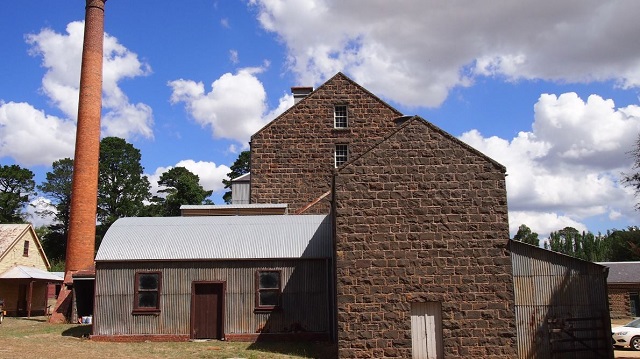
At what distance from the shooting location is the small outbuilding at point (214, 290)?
20.6m

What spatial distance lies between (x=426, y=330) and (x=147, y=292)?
10.8 meters

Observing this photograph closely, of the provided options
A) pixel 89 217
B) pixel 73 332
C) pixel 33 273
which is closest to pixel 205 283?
pixel 73 332

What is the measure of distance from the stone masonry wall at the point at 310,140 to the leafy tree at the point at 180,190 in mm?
34096

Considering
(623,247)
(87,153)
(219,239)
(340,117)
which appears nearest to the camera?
(219,239)

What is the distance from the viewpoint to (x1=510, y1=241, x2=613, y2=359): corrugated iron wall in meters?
16.0

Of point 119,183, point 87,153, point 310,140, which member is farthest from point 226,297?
point 119,183

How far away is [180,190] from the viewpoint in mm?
61594

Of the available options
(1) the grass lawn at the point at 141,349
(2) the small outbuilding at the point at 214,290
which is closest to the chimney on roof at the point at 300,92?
(2) the small outbuilding at the point at 214,290

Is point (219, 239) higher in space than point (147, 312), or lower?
higher

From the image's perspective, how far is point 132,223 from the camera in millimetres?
23156

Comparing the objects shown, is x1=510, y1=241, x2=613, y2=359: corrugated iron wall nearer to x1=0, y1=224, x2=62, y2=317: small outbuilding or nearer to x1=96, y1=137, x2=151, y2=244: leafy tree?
x1=0, y1=224, x2=62, y2=317: small outbuilding

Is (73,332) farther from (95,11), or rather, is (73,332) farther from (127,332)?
(95,11)

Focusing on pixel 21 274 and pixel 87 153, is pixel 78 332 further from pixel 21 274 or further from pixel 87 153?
pixel 21 274

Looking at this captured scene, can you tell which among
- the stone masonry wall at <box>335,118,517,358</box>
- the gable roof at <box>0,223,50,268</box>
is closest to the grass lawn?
the stone masonry wall at <box>335,118,517,358</box>
